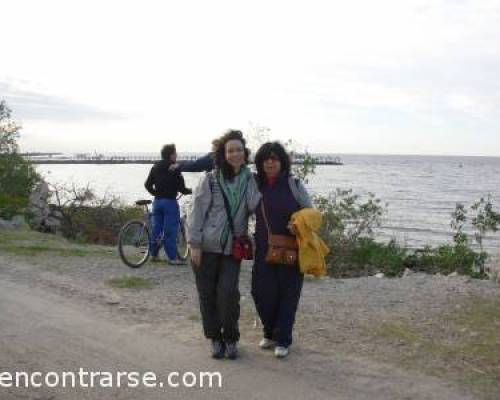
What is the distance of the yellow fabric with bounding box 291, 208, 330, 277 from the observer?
16.5 ft

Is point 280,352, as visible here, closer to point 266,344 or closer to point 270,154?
point 266,344

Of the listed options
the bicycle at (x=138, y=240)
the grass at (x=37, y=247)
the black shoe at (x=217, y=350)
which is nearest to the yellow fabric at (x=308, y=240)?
the black shoe at (x=217, y=350)

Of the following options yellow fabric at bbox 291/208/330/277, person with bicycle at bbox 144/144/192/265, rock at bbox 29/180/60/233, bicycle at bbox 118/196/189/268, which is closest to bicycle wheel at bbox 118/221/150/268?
bicycle at bbox 118/196/189/268

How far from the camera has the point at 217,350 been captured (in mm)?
5164

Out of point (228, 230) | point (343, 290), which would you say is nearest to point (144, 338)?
point (228, 230)

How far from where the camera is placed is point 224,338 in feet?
17.1

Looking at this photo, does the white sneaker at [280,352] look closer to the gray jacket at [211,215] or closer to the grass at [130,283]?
the gray jacket at [211,215]

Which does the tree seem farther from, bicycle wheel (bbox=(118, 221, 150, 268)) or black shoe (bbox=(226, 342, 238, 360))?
black shoe (bbox=(226, 342, 238, 360))

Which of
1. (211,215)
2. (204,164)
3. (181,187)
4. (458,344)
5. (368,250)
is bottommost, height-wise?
(368,250)

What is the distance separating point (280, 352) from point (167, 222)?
4815 mm

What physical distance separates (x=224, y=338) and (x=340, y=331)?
1.47 m

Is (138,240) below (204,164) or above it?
below

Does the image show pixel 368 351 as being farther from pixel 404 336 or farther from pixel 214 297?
pixel 214 297

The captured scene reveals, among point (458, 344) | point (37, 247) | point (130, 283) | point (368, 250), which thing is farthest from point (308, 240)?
point (368, 250)
